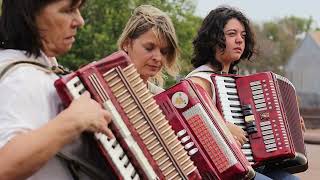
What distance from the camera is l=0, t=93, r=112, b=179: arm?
1729 millimetres

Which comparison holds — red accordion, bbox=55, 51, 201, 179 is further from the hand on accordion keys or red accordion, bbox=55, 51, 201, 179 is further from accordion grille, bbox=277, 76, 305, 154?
accordion grille, bbox=277, 76, 305, 154

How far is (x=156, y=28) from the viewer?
3305 mm

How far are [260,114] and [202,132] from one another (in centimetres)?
111

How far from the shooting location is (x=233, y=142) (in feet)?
9.90

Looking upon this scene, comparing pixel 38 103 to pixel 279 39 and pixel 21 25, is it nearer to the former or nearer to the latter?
pixel 21 25

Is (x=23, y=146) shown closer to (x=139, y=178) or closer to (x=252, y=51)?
(x=139, y=178)

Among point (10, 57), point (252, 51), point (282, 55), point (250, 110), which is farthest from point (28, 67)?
point (282, 55)

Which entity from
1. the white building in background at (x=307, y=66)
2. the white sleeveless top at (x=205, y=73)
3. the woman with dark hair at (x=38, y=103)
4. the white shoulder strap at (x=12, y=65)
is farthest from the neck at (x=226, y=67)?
the white building in background at (x=307, y=66)

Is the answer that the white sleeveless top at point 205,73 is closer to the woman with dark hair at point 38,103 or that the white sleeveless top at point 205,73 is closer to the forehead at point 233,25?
the forehead at point 233,25

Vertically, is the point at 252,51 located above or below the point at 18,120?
below

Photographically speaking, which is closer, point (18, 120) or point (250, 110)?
point (18, 120)

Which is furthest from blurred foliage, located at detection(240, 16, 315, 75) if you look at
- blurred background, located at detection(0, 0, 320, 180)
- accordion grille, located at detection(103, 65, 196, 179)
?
accordion grille, located at detection(103, 65, 196, 179)

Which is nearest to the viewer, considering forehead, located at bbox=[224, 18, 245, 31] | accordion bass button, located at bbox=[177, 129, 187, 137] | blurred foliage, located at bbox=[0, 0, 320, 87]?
accordion bass button, located at bbox=[177, 129, 187, 137]

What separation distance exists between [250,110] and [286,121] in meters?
0.27
